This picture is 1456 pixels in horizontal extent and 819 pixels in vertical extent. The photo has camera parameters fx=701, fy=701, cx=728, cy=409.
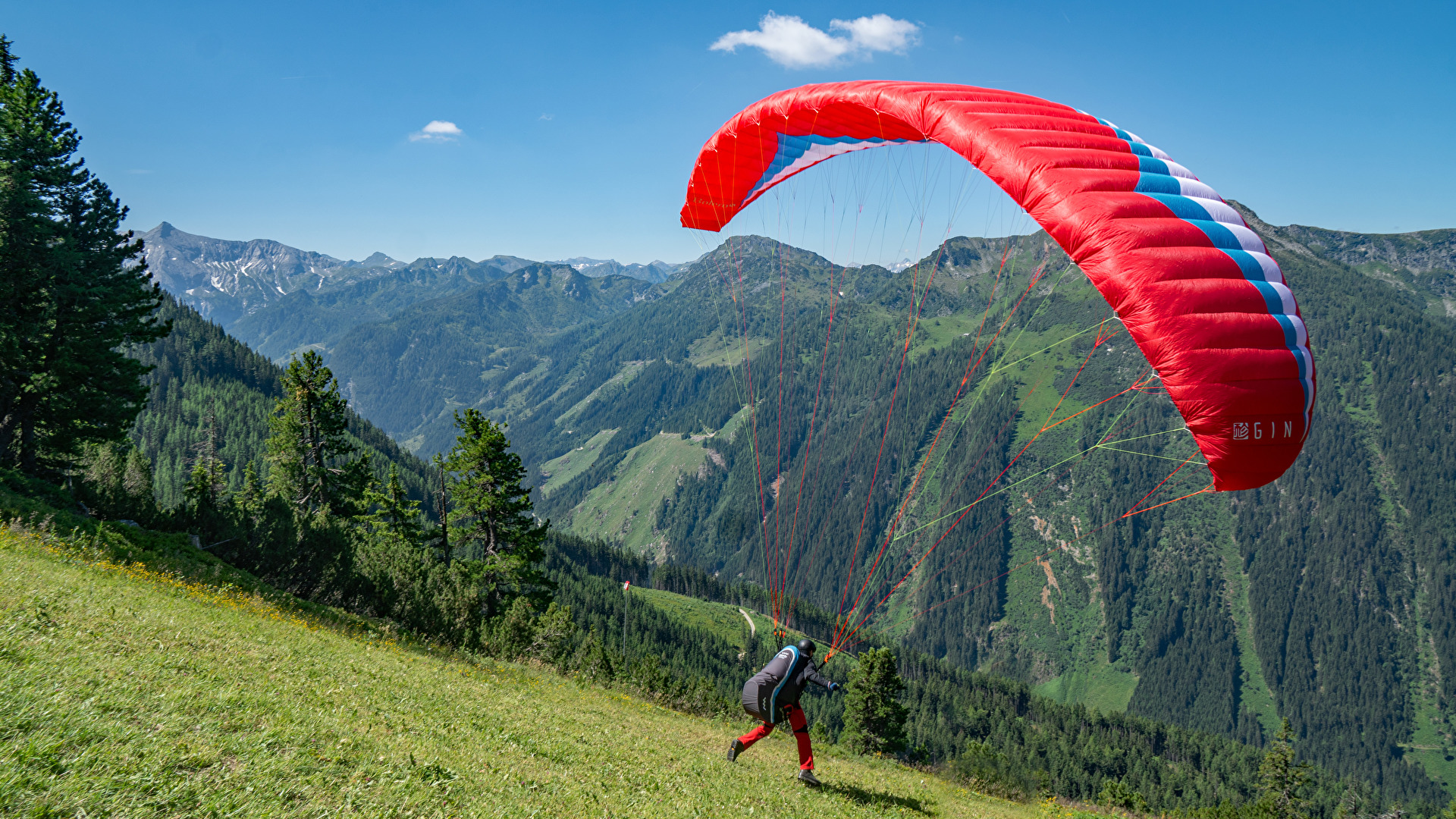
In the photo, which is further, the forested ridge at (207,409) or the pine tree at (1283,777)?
the forested ridge at (207,409)

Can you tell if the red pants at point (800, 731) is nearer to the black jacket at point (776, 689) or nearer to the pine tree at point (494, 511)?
the black jacket at point (776, 689)

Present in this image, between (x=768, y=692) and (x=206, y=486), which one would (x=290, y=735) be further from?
(x=206, y=486)

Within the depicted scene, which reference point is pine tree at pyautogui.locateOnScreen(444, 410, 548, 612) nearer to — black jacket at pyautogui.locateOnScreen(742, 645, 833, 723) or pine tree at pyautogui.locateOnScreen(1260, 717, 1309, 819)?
black jacket at pyautogui.locateOnScreen(742, 645, 833, 723)

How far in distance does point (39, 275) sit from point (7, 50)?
348 inches

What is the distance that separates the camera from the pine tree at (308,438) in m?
32.6

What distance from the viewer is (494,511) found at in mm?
30656

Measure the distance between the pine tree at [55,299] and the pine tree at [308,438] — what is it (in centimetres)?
658

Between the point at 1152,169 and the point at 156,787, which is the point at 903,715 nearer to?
the point at 1152,169

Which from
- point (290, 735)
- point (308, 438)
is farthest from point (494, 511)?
point (290, 735)

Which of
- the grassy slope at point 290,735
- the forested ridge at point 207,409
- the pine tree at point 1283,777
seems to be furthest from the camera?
the forested ridge at point 207,409

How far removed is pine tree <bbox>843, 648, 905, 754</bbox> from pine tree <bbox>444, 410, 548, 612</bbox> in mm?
24237

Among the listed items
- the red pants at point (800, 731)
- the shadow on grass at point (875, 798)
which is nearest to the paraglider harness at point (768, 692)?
the red pants at point (800, 731)

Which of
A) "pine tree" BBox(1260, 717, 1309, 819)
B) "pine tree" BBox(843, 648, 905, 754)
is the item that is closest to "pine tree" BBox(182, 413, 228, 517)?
"pine tree" BBox(843, 648, 905, 754)

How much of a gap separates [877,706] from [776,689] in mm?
38303
